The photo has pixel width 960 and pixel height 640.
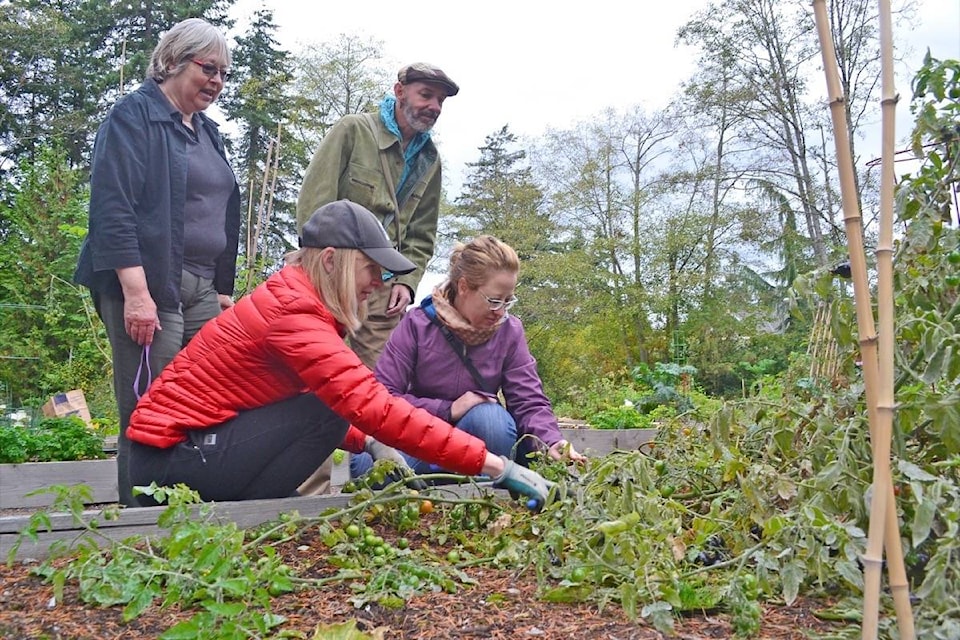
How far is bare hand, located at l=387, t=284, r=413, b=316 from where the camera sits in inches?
144

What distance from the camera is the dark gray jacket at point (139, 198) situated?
2.60 metres

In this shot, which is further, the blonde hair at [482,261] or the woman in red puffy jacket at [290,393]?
the blonde hair at [482,261]

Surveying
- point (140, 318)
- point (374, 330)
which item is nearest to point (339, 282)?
point (140, 318)

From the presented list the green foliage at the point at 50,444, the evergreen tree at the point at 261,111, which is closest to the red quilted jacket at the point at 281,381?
the green foliage at the point at 50,444

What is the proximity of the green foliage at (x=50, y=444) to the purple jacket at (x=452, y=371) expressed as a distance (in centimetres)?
234

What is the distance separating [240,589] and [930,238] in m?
1.75

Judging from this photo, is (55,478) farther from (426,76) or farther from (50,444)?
(426,76)

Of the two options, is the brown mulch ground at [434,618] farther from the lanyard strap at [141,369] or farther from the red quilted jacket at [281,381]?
the lanyard strap at [141,369]

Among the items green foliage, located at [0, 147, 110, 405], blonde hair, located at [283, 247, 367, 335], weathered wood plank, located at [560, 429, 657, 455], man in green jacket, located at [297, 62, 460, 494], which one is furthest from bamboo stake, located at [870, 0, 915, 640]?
green foliage, located at [0, 147, 110, 405]

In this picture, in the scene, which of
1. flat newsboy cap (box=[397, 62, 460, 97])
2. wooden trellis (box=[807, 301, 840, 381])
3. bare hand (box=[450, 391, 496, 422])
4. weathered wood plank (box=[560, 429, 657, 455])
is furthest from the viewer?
wooden trellis (box=[807, 301, 840, 381])

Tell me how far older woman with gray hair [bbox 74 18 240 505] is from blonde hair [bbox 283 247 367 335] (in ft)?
1.98

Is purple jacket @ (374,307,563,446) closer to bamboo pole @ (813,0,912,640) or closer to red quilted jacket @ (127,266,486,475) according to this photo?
red quilted jacket @ (127,266,486,475)

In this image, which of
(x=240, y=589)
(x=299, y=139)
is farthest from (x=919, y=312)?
(x=299, y=139)

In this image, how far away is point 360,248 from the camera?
238 cm
